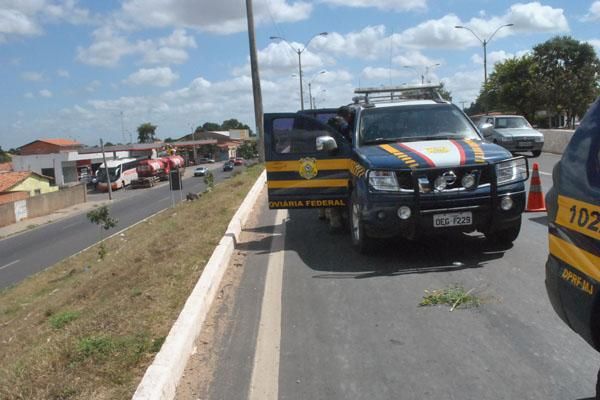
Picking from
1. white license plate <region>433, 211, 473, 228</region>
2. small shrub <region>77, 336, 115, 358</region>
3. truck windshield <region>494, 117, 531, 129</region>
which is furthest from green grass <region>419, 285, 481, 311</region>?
truck windshield <region>494, 117, 531, 129</region>

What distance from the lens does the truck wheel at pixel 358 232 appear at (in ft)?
23.3

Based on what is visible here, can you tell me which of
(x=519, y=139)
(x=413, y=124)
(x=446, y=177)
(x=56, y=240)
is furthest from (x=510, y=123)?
(x=56, y=240)

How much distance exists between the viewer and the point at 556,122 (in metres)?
55.7

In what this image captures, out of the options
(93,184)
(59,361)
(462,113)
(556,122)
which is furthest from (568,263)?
(93,184)

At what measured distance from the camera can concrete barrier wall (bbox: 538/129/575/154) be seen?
924 inches

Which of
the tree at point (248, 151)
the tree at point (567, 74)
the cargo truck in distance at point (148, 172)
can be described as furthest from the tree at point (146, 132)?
the tree at point (567, 74)

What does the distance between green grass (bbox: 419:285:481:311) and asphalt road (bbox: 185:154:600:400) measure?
0.09 m

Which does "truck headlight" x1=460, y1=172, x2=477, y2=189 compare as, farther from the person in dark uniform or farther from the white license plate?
the person in dark uniform

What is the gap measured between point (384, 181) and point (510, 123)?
17478 millimetres

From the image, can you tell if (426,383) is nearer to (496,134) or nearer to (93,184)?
(496,134)

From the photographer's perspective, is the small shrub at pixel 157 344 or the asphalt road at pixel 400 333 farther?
the small shrub at pixel 157 344

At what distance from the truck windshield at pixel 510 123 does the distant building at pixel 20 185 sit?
47468mm

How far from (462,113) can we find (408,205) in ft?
7.20

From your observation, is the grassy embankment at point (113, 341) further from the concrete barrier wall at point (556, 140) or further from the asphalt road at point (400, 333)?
the concrete barrier wall at point (556, 140)
